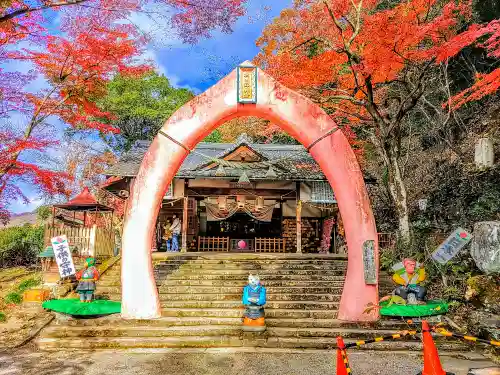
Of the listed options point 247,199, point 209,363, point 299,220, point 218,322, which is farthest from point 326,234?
point 209,363

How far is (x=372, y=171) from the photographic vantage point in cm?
2175

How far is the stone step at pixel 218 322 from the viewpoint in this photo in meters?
8.40

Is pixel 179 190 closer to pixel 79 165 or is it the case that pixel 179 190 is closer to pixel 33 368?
pixel 33 368

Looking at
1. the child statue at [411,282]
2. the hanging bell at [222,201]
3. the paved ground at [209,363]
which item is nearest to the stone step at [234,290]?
the child statue at [411,282]

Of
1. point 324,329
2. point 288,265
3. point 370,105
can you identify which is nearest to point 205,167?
point 288,265

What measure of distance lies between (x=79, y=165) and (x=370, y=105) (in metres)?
21.8

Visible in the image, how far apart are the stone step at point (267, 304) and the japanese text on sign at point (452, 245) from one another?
9.76 ft

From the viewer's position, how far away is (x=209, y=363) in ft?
22.4

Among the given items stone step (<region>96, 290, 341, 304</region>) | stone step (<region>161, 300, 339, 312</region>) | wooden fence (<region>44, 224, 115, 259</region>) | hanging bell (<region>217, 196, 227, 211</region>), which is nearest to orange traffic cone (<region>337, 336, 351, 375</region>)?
stone step (<region>161, 300, 339, 312</region>)

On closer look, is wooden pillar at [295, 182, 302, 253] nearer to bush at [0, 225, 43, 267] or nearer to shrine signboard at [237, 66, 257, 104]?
shrine signboard at [237, 66, 257, 104]

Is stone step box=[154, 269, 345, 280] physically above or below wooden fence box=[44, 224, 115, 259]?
below

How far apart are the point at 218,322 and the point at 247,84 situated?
5581 millimetres

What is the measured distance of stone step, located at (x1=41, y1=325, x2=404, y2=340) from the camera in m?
8.08

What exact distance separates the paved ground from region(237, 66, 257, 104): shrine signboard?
5.50m
